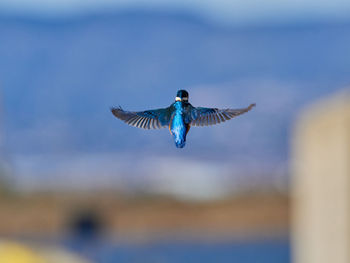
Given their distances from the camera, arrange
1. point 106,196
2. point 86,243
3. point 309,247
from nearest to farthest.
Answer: point 309,247
point 86,243
point 106,196

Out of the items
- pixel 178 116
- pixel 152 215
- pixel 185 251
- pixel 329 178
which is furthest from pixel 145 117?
pixel 152 215

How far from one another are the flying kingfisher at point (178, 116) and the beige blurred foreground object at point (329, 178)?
16.6 ft

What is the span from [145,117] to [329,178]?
6.16 meters

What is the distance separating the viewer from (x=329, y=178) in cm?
666

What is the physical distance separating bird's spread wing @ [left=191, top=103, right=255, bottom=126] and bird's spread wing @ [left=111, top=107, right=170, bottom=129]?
1.1 inches

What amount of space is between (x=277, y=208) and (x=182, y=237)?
349 centimetres

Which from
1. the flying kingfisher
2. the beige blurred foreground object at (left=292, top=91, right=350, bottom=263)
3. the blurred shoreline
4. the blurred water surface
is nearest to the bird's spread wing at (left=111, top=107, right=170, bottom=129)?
the flying kingfisher

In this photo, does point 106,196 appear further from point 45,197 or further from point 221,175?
point 221,175

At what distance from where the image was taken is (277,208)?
22.2m

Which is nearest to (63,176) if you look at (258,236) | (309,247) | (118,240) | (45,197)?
(45,197)

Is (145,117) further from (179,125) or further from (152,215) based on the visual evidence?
(152,215)

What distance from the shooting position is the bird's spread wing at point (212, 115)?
26.0 inches

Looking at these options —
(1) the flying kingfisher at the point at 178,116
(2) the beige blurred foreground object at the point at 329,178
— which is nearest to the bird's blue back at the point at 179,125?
(1) the flying kingfisher at the point at 178,116

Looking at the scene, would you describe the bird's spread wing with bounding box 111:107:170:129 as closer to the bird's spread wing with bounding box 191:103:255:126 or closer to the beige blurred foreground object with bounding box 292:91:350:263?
the bird's spread wing with bounding box 191:103:255:126
